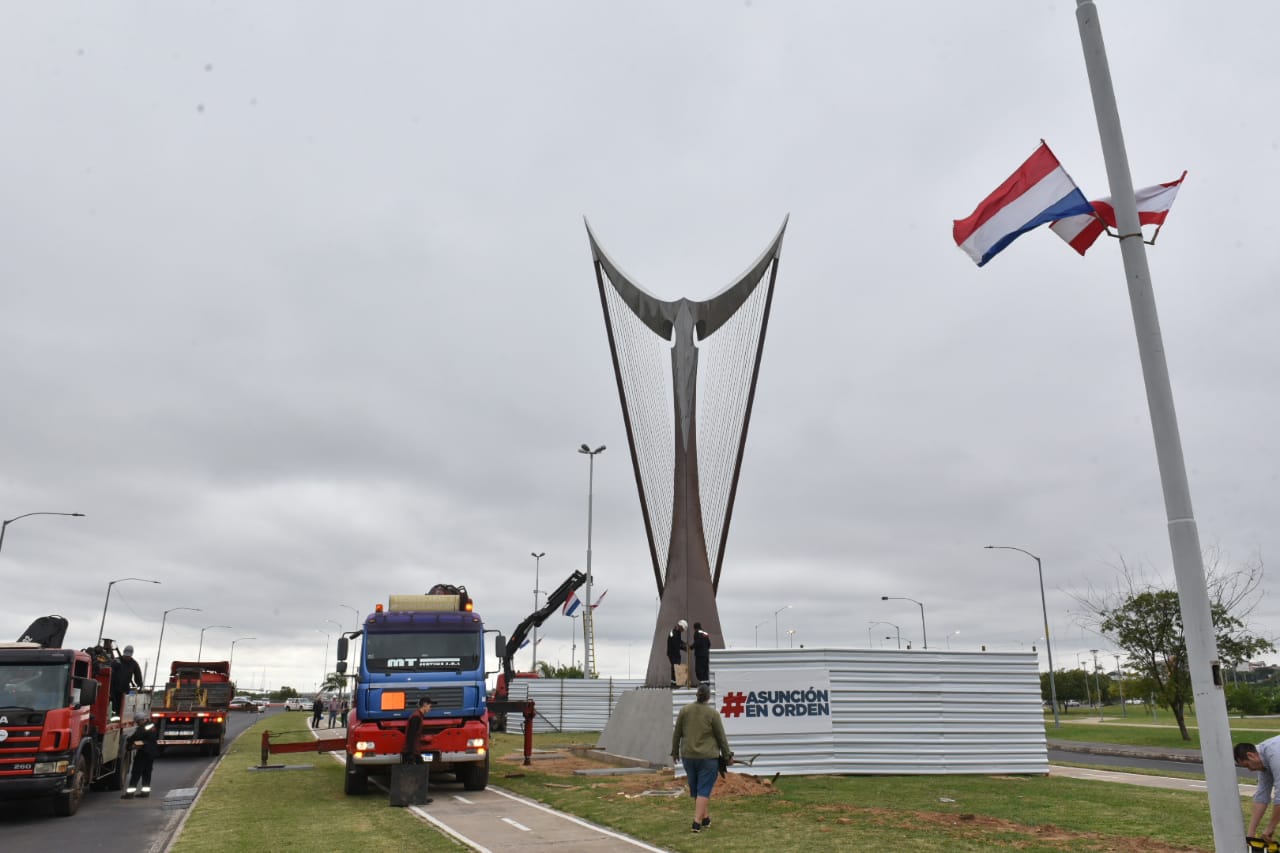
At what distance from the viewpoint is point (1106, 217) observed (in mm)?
9125

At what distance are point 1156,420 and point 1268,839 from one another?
3.53 m

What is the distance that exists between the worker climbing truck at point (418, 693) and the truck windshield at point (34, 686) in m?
4.13

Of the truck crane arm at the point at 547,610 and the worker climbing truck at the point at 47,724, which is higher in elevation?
the truck crane arm at the point at 547,610

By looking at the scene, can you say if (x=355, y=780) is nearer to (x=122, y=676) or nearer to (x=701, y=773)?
(x=122, y=676)

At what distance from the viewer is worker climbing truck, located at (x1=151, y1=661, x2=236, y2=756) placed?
96.3 feet

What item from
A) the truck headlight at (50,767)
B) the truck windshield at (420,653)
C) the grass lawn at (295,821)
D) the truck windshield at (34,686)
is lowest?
the grass lawn at (295,821)

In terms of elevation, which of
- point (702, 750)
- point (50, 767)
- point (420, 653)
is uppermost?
point (420, 653)

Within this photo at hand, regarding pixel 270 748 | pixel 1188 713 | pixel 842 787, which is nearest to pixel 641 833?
pixel 842 787

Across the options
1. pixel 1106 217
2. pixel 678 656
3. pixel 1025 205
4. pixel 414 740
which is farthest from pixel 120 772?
pixel 1106 217

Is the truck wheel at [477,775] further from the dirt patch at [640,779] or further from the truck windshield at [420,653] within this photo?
the dirt patch at [640,779]

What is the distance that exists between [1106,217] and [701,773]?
27.1 feet

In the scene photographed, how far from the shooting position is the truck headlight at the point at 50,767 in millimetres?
14828

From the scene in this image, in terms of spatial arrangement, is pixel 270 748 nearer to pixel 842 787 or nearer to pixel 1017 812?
pixel 842 787

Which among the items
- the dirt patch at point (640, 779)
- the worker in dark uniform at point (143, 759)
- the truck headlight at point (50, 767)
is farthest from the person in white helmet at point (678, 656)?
the truck headlight at point (50, 767)
